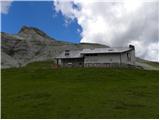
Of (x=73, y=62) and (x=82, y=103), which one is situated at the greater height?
(x=73, y=62)

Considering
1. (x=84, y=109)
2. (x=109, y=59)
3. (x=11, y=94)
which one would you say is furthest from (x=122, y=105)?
(x=109, y=59)

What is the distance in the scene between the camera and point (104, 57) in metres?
103

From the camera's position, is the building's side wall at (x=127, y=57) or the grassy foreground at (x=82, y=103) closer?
the grassy foreground at (x=82, y=103)

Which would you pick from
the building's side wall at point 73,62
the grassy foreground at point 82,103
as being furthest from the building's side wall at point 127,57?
the grassy foreground at point 82,103

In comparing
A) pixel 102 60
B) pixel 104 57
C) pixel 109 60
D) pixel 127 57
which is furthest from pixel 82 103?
pixel 127 57

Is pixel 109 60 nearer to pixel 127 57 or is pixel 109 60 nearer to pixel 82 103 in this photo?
pixel 127 57

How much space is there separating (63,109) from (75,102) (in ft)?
13.1

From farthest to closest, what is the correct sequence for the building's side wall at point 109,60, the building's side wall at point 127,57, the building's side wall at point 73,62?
the building's side wall at point 73,62, the building's side wall at point 127,57, the building's side wall at point 109,60

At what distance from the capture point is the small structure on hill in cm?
10175

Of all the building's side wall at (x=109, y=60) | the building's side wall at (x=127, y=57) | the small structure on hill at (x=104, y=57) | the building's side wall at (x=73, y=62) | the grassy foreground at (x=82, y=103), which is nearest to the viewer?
the grassy foreground at (x=82, y=103)

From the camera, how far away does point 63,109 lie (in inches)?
1328

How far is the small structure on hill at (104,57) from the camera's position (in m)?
102

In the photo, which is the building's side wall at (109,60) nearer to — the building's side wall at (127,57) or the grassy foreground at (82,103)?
the building's side wall at (127,57)

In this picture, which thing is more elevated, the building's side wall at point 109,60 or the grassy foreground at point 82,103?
the building's side wall at point 109,60
